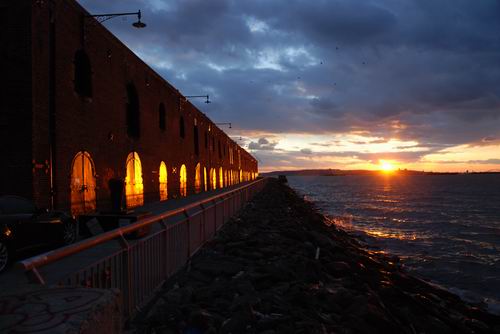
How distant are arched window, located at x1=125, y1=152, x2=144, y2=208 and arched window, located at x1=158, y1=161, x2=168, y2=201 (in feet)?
12.9

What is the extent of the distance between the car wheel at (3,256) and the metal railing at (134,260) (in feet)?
11.3

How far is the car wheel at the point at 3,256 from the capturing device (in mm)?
8125

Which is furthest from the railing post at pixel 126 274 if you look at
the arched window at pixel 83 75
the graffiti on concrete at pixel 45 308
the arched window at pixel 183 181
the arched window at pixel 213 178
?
the arched window at pixel 213 178

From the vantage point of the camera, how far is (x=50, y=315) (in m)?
3.12

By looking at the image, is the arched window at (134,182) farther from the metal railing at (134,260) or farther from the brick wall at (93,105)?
the metal railing at (134,260)

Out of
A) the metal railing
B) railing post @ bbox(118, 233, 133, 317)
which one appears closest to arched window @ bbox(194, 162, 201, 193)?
the metal railing

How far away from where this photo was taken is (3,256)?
8.19m

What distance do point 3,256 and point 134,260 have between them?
4330mm

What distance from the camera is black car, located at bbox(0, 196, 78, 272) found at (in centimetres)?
837

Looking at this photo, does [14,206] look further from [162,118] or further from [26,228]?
[162,118]

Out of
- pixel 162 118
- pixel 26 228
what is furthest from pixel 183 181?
pixel 26 228

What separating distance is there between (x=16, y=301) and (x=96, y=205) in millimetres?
14462

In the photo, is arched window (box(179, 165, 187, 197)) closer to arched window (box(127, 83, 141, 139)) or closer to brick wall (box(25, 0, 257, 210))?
brick wall (box(25, 0, 257, 210))

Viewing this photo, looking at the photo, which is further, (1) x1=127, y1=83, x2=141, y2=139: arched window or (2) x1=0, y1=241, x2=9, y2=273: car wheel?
(1) x1=127, y1=83, x2=141, y2=139: arched window
